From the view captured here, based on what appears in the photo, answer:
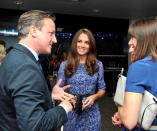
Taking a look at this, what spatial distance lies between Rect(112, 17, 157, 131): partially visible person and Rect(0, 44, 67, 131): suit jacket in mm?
388

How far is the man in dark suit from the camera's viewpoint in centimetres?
79

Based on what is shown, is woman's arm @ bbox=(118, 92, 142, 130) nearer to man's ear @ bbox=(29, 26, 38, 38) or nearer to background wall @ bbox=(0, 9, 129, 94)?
man's ear @ bbox=(29, 26, 38, 38)

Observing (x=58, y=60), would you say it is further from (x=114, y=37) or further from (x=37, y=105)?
(x=37, y=105)

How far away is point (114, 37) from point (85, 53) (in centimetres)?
609

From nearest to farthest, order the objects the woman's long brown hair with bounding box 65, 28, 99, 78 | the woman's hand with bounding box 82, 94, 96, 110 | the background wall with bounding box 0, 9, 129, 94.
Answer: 1. the woman's hand with bounding box 82, 94, 96, 110
2. the woman's long brown hair with bounding box 65, 28, 99, 78
3. the background wall with bounding box 0, 9, 129, 94

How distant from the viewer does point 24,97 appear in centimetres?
79

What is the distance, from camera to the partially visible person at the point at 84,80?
5.95 ft

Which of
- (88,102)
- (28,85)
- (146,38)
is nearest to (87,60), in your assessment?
(88,102)

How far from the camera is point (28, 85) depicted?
79cm

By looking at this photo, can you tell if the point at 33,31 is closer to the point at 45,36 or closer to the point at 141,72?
the point at 45,36

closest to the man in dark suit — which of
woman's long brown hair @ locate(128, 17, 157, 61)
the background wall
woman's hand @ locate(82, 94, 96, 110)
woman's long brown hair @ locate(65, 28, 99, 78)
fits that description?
woman's long brown hair @ locate(128, 17, 157, 61)

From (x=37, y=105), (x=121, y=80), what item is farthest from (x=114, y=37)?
(x=37, y=105)

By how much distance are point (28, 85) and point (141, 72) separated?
0.62m

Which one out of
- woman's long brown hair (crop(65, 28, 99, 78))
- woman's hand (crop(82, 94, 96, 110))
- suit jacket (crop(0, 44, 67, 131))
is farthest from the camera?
woman's long brown hair (crop(65, 28, 99, 78))
